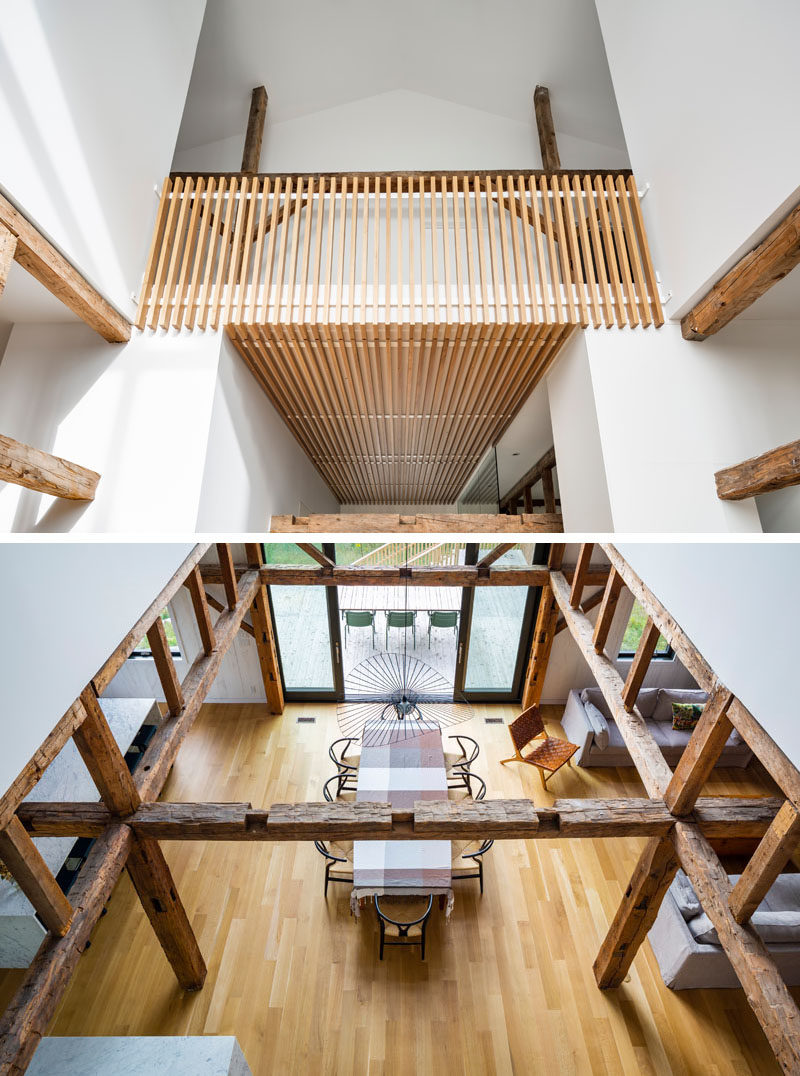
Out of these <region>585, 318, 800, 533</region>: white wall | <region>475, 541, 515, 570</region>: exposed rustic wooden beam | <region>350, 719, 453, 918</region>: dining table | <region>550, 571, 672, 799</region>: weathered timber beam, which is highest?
<region>585, 318, 800, 533</region>: white wall

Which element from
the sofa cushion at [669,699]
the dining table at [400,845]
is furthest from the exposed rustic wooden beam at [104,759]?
the sofa cushion at [669,699]

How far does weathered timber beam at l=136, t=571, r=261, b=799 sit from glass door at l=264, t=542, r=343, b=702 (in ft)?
3.46

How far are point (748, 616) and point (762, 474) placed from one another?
0.86 meters

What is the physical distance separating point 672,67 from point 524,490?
4597 millimetres

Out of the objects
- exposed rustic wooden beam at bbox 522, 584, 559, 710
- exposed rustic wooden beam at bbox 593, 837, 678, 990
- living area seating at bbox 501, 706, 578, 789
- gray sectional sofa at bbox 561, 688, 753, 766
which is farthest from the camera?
exposed rustic wooden beam at bbox 522, 584, 559, 710

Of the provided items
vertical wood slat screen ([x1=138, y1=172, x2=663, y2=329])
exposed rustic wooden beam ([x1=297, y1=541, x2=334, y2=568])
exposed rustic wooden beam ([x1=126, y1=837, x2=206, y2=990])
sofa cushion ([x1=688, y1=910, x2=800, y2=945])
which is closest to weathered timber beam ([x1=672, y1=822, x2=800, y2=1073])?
sofa cushion ([x1=688, y1=910, x2=800, y2=945])

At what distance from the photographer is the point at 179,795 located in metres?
5.67

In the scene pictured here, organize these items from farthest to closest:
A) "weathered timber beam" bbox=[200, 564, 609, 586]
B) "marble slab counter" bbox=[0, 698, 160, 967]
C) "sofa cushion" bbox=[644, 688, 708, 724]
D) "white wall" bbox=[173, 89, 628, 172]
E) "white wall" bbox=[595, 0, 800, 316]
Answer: "sofa cushion" bbox=[644, 688, 708, 724] → "weathered timber beam" bbox=[200, 564, 609, 586] → "white wall" bbox=[173, 89, 628, 172] → "marble slab counter" bbox=[0, 698, 160, 967] → "white wall" bbox=[595, 0, 800, 316]

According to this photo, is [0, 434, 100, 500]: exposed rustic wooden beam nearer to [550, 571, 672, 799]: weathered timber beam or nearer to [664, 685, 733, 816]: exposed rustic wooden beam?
[664, 685, 733, 816]: exposed rustic wooden beam

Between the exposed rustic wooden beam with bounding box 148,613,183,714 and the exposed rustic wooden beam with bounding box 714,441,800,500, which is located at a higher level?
the exposed rustic wooden beam with bounding box 714,441,800,500

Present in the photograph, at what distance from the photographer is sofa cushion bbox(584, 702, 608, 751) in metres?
5.87

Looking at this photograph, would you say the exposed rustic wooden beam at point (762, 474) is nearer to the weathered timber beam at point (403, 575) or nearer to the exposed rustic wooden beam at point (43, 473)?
the weathered timber beam at point (403, 575)

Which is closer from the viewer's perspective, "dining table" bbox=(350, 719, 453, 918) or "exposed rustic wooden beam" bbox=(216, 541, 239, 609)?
"dining table" bbox=(350, 719, 453, 918)

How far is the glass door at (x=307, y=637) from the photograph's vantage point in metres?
6.86
